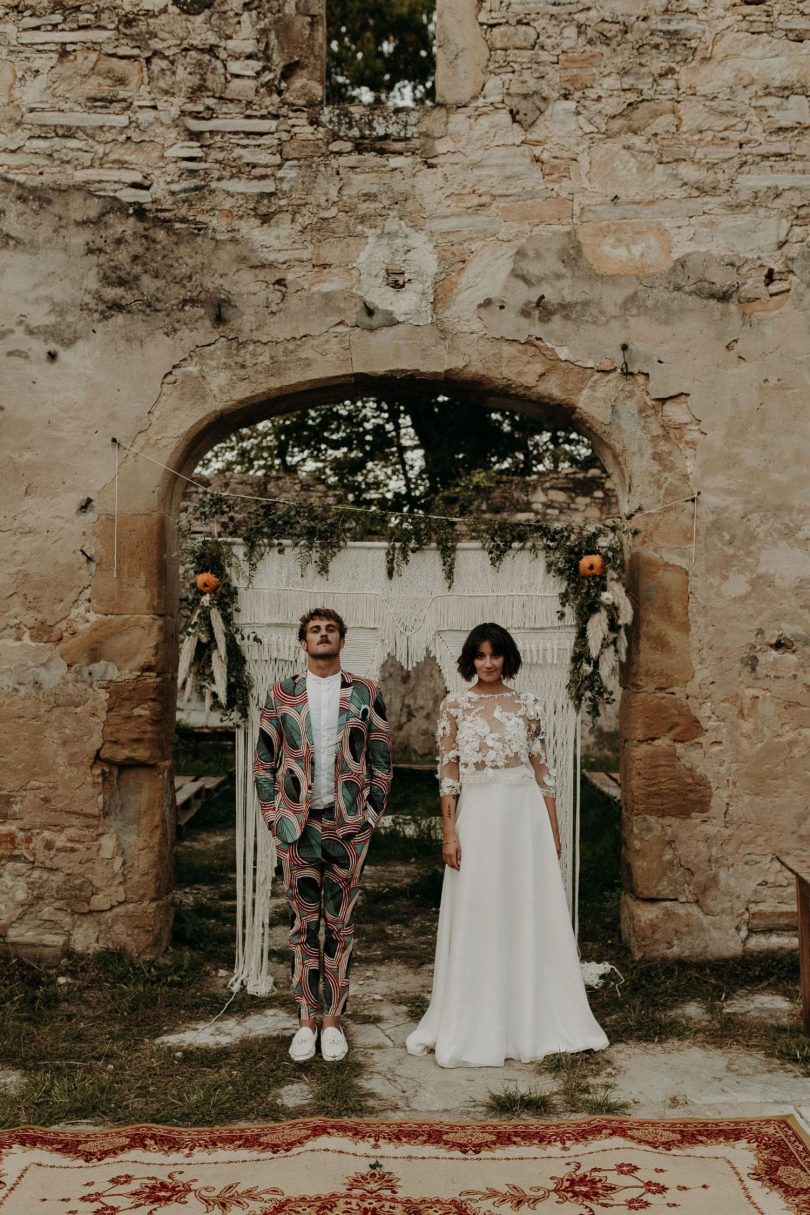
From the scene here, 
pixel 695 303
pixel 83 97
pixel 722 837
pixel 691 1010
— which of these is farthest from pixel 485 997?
pixel 83 97

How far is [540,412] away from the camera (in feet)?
17.0

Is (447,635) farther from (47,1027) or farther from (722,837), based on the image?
(47,1027)

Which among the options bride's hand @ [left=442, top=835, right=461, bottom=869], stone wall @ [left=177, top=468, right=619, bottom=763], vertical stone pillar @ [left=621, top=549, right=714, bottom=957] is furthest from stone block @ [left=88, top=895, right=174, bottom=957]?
stone wall @ [left=177, top=468, right=619, bottom=763]

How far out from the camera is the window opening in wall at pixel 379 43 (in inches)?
542

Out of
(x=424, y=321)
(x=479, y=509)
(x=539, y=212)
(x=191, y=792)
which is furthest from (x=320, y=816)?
(x=479, y=509)

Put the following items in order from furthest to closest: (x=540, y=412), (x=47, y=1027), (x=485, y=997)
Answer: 1. (x=540, y=412)
2. (x=47, y=1027)
3. (x=485, y=997)

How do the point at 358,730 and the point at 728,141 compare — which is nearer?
the point at 358,730

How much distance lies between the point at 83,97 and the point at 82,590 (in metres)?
2.38

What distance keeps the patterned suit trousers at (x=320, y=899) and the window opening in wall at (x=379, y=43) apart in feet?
40.2

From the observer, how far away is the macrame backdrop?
4.79m

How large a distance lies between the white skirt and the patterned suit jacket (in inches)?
14.7

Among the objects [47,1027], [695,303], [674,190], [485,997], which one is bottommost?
[47,1027]

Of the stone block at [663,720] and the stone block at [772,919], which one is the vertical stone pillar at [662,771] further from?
the stone block at [772,919]

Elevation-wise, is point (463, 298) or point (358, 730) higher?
point (463, 298)
